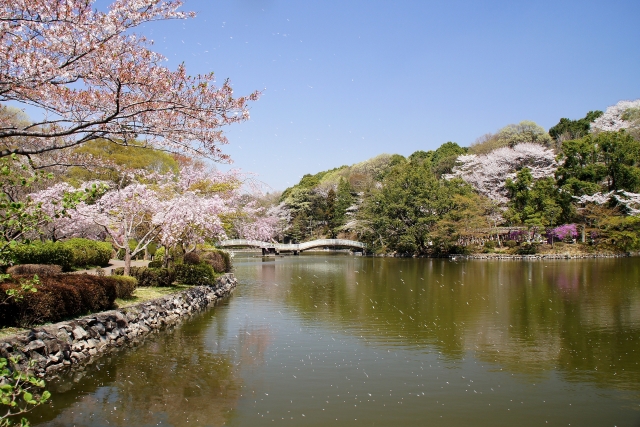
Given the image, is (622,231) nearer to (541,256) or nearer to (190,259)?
(541,256)

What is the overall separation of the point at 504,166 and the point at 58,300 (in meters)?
38.1

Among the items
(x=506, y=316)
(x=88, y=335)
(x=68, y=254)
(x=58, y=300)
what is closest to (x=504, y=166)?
(x=506, y=316)

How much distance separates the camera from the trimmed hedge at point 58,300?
22.6 feet

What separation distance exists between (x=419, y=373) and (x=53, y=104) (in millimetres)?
6288

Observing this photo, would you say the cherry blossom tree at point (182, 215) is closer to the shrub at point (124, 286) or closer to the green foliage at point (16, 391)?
the shrub at point (124, 286)

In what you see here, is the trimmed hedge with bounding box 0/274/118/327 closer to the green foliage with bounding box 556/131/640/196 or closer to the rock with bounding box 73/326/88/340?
the rock with bounding box 73/326/88/340

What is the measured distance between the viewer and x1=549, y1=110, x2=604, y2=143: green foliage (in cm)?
4519

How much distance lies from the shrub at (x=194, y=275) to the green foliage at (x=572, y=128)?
41404 mm

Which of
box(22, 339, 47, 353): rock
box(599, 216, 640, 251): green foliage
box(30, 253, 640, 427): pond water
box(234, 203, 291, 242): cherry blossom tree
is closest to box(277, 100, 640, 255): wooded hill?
box(599, 216, 640, 251): green foliage

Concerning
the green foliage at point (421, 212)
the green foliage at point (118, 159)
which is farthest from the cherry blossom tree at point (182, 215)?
the green foliage at point (421, 212)

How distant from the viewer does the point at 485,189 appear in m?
40.3

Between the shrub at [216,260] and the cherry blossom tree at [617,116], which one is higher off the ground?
the cherry blossom tree at [617,116]

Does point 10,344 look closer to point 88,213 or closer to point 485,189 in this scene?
point 88,213

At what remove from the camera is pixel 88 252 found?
15.6 meters
